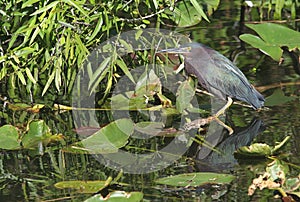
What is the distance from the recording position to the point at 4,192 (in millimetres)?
2154

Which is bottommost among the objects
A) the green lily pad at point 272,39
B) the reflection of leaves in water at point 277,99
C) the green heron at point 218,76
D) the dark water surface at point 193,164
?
the dark water surface at point 193,164

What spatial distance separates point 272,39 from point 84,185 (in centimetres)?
126

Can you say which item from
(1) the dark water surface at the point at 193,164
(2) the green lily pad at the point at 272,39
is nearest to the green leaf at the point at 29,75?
(1) the dark water surface at the point at 193,164

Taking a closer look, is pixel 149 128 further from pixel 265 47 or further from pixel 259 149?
pixel 265 47

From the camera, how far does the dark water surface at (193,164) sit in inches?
82.6

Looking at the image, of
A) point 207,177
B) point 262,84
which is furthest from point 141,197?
point 262,84

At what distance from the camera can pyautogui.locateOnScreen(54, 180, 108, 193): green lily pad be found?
2.08 meters

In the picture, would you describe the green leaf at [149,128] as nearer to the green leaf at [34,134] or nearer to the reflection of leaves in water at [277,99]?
the green leaf at [34,134]

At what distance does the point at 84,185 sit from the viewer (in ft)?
6.92

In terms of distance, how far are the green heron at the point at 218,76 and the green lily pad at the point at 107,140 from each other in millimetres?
386

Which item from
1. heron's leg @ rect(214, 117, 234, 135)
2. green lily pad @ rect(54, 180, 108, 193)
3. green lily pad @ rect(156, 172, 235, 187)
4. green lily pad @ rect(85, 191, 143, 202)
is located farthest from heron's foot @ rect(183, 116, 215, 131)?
green lily pad @ rect(85, 191, 143, 202)

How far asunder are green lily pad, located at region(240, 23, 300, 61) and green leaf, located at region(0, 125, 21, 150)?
1053mm

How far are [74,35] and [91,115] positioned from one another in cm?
35

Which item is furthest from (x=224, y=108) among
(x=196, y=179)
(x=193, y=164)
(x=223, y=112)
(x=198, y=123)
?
(x=196, y=179)
